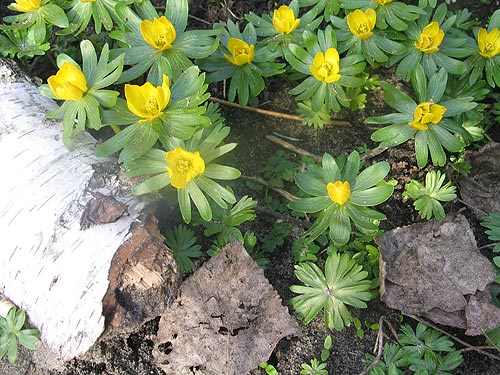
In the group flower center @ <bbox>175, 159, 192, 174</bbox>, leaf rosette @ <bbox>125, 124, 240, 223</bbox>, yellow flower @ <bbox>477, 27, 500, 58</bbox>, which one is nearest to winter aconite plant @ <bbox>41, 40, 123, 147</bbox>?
leaf rosette @ <bbox>125, 124, 240, 223</bbox>

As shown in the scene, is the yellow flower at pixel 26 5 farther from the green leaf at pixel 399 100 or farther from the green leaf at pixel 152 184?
the green leaf at pixel 399 100

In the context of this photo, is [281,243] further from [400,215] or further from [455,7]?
[455,7]

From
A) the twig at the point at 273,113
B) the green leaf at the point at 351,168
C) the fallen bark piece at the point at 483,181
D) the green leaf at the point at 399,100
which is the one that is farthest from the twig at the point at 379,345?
the twig at the point at 273,113

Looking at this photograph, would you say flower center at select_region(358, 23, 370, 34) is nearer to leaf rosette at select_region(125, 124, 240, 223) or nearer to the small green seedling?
leaf rosette at select_region(125, 124, 240, 223)

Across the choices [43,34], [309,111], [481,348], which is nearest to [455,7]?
[309,111]

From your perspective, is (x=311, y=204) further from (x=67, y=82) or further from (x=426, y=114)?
(x=67, y=82)
